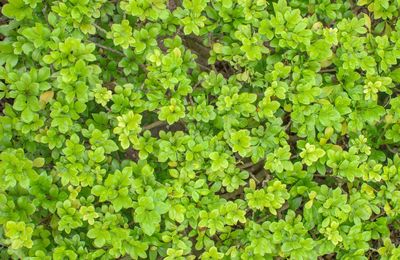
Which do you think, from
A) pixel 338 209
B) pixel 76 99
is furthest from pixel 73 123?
pixel 338 209

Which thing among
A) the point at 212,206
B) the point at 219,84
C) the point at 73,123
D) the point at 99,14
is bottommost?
the point at 212,206

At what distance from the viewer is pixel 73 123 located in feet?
8.93

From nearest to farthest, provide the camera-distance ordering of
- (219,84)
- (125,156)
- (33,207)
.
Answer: (33,207) → (219,84) → (125,156)

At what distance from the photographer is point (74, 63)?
8.60 feet

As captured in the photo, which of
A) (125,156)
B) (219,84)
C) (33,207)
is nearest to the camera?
(33,207)

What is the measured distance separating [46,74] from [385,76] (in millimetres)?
1790

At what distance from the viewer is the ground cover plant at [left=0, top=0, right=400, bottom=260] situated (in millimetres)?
2609

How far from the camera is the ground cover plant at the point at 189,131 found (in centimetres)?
261

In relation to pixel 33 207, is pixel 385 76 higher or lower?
higher

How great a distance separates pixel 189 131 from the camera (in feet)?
9.12

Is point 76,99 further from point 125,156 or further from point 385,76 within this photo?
point 385,76

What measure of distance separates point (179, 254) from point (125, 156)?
752 millimetres

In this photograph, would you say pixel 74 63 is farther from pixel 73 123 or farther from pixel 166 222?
pixel 166 222

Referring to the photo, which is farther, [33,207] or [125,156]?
[125,156]
